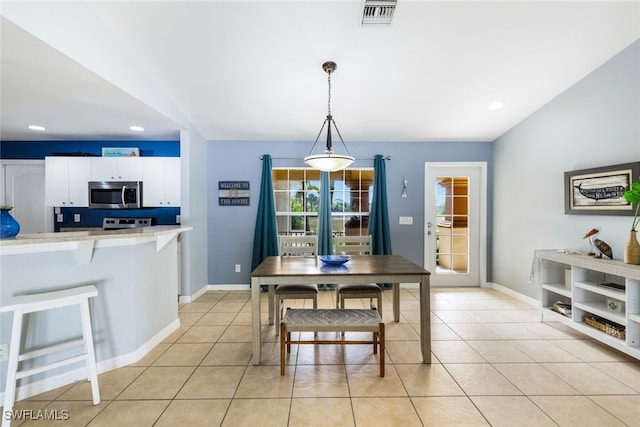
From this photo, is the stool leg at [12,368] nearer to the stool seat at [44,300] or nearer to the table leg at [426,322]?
the stool seat at [44,300]

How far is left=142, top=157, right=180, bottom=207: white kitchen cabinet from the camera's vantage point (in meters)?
3.83

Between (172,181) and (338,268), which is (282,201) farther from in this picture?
(338,268)

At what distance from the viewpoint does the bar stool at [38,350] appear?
160cm

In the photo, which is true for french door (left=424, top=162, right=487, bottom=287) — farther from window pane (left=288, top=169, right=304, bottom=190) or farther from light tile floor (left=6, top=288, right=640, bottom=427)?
window pane (left=288, top=169, right=304, bottom=190)

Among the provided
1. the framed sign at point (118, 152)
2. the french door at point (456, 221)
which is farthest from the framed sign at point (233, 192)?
the french door at point (456, 221)

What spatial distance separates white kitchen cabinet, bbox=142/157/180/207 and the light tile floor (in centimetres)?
181

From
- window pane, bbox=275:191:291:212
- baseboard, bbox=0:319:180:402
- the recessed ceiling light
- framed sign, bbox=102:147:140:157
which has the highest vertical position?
the recessed ceiling light

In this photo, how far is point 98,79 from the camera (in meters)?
2.20

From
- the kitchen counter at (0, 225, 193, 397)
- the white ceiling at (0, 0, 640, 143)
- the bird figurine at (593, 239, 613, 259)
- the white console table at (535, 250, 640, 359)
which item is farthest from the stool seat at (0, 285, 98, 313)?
the bird figurine at (593, 239, 613, 259)

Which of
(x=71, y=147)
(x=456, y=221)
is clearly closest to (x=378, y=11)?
(x=456, y=221)

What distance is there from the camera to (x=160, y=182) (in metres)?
3.84

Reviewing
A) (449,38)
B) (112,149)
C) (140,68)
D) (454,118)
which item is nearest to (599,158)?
(454,118)

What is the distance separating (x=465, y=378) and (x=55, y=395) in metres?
2.85

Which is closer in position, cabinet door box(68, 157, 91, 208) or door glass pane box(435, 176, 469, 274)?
cabinet door box(68, 157, 91, 208)
